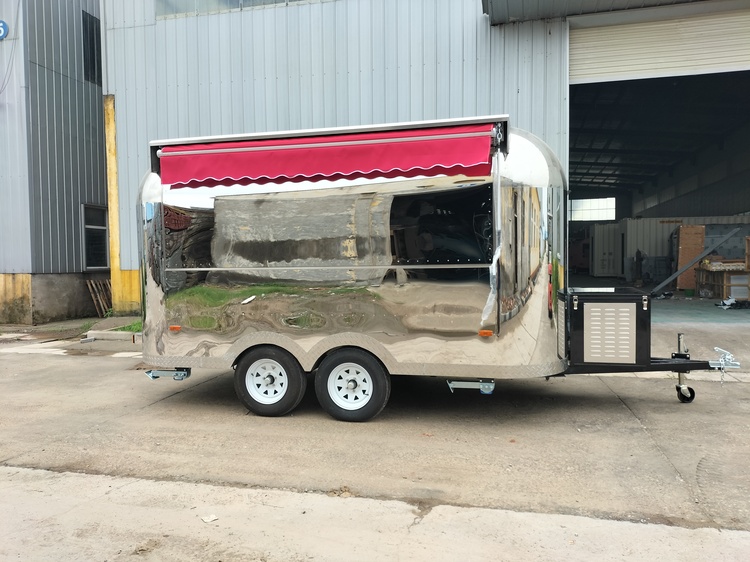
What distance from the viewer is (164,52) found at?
12.8 meters

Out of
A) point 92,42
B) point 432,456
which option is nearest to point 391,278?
point 432,456

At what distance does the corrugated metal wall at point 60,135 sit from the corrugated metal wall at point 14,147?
174mm

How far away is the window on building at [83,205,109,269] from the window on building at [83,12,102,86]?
13.0ft

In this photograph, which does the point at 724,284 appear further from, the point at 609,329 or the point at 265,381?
the point at 265,381

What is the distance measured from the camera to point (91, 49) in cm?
1694

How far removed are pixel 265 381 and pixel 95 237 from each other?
1316 centimetres

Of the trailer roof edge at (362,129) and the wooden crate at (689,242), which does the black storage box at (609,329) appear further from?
the wooden crate at (689,242)

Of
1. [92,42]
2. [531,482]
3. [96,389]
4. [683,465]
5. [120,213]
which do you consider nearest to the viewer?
[531,482]

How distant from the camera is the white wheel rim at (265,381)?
6.36 metres

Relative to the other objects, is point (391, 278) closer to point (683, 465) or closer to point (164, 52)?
point (683, 465)

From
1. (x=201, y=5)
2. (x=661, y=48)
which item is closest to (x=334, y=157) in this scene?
(x=661, y=48)

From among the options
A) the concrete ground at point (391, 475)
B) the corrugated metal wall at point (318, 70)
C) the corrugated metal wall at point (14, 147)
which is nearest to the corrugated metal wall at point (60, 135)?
the corrugated metal wall at point (14, 147)

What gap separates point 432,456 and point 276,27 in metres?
10.2

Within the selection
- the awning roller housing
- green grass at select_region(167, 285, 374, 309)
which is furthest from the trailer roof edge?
green grass at select_region(167, 285, 374, 309)
